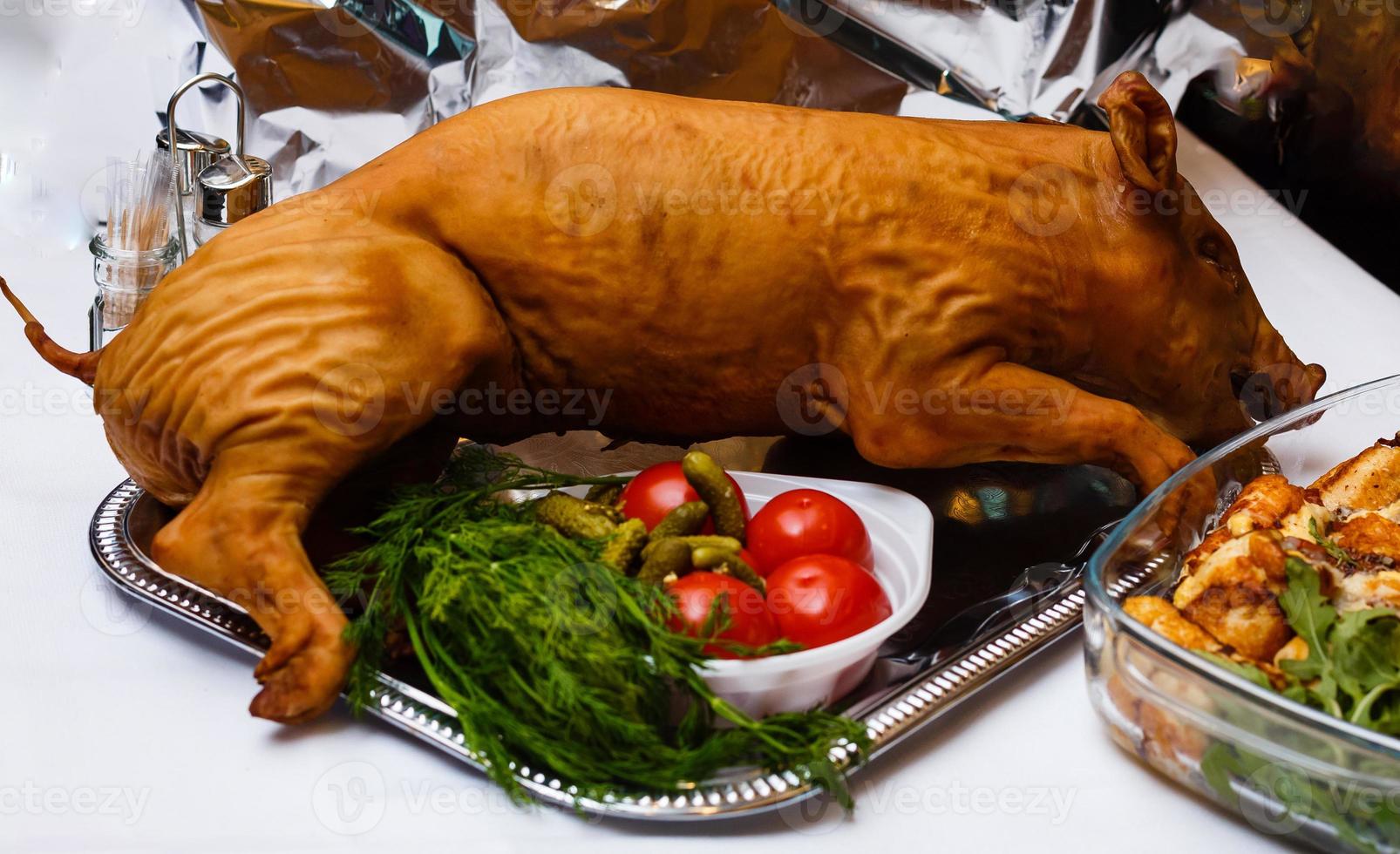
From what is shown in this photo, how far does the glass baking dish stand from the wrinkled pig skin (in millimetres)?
190

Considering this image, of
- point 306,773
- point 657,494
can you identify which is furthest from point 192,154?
point 306,773

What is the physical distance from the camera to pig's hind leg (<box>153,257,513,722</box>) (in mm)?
1389

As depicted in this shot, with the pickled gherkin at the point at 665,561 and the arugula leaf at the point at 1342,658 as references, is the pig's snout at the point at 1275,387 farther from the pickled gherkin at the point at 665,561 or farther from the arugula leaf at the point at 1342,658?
the pickled gherkin at the point at 665,561

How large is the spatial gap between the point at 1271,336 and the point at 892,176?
616 millimetres

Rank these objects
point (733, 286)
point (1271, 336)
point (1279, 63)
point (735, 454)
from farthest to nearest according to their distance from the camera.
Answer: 1. point (1279, 63)
2. point (735, 454)
3. point (1271, 336)
4. point (733, 286)

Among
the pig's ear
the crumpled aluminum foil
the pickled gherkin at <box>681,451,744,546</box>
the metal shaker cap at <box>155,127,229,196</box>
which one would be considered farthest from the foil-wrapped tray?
the crumpled aluminum foil

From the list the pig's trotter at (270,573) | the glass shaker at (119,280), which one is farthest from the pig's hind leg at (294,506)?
the glass shaker at (119,280)

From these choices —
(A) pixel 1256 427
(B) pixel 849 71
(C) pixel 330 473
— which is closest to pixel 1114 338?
(A) pixel 1256 427

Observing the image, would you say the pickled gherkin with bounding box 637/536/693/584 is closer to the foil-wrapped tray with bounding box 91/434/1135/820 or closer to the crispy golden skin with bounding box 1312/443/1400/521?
the foil-wrapped tray with bounding box 91/434/1135/820

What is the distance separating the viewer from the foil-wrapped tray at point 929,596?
1305mm

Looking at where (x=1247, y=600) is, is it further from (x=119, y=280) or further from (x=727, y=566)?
→ (x=119, y=280)

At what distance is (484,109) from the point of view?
1.69 meters

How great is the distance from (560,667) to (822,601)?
0.30 meters

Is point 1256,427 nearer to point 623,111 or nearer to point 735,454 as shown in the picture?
point 735,454
